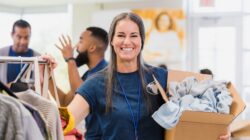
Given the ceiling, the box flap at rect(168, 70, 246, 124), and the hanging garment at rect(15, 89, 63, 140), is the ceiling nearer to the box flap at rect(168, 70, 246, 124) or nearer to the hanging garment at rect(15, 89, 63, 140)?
the box flap at rect(168, 70, 246, 124)

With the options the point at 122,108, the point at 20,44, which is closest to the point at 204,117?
the point at 122,108

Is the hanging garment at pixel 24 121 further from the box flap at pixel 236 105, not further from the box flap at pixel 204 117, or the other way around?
the box flap at pixel 236 105

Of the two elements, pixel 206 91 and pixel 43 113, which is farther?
pixel 206 91

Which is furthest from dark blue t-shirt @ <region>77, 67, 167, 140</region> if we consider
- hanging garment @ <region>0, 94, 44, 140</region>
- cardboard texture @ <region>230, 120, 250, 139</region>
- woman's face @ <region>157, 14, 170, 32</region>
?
woman's face @ <region>157, 14, 170, 32</region>

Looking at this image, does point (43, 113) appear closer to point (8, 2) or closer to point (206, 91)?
point (206, 91)

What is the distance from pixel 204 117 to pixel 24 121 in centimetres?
84

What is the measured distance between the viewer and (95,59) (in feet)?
9.58

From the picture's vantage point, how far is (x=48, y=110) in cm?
122

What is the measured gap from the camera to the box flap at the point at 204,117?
1615 mm

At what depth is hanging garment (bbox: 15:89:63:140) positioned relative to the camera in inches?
47.8

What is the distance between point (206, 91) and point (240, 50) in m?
3.63

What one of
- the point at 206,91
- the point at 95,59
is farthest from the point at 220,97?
the point at 95,59

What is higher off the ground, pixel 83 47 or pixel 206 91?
pixel 83 47

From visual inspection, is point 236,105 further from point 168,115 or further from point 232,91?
point 168,115
